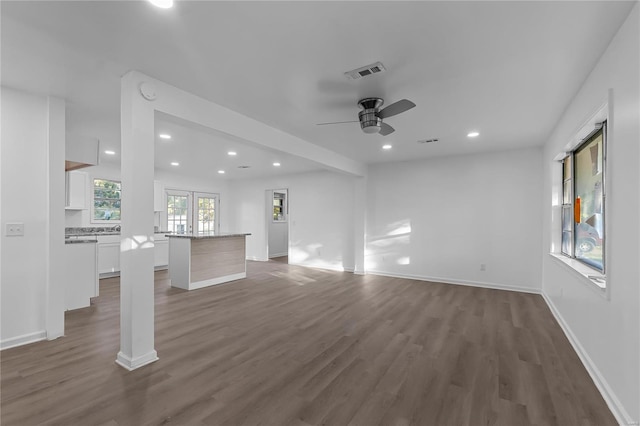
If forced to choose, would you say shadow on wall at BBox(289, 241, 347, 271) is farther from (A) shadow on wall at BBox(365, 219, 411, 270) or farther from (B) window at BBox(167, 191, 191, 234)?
(B) window at BBox(167, 191, 191, 234)

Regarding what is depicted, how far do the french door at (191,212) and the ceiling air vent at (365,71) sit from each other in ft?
23.1

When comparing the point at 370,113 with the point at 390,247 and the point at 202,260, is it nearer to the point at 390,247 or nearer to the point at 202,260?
the point at 390,247

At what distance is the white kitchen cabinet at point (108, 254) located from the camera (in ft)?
19.5

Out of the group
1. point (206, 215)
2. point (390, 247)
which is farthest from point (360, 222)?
point (206, 215)

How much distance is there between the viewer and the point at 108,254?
19.9ft

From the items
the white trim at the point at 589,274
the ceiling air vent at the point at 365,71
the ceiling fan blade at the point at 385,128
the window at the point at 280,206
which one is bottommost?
the white trim at the point at 589,274

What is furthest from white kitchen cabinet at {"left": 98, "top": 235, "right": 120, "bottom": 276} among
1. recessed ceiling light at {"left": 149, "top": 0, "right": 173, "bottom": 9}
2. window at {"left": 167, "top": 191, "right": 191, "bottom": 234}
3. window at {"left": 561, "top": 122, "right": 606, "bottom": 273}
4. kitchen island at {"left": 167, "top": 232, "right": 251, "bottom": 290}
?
window at {"left": 561, "top": 122, "right": 606, "bottom": 273}

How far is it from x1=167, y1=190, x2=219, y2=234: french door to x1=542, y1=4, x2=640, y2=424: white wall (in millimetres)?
8445

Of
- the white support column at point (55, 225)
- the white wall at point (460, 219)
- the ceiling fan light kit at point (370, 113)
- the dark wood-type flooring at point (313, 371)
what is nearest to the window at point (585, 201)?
the dark wood-type flooring at point (313, 371)

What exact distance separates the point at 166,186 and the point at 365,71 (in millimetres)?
7040

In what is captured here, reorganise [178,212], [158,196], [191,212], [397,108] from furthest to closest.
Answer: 1. [191,212]
2. [178,212]
3. [158,196]
4. [397,108]

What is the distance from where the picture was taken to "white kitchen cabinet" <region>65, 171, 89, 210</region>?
5582mm

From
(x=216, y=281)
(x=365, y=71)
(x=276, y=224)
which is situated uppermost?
(x=365, y=71)

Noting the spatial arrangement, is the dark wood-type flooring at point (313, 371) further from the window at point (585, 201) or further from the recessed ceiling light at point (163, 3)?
the recessed ceiling light at point (163, 3)
